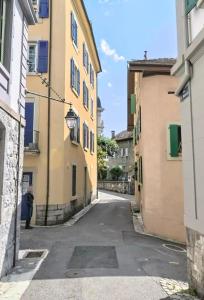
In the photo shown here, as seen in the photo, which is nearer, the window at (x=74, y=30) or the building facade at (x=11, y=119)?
the building facade at (x=11, y=119)

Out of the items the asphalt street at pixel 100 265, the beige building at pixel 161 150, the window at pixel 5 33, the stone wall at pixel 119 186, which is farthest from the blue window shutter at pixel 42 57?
the stone wall at pixel 119 186

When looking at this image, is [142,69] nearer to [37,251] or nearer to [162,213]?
[162,213]

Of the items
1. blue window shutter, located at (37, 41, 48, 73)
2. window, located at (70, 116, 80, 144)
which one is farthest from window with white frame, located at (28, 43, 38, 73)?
window, located at (70, 116, 80, 144)

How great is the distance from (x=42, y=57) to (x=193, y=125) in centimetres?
997

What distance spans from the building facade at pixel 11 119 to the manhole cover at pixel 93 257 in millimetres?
1520

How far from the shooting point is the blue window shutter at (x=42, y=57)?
14492 millimetres

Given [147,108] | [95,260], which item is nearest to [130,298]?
[95,260]

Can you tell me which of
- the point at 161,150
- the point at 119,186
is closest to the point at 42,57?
the point at 161,150

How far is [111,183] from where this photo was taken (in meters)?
39.8

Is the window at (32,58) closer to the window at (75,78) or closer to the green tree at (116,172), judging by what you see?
the window at (75,78)

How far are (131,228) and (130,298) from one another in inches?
316

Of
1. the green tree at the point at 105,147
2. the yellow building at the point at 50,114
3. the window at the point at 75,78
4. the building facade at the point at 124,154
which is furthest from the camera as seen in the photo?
the building facade at the point at 124,154

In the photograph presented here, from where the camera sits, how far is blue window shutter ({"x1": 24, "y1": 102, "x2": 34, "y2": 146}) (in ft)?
45.8

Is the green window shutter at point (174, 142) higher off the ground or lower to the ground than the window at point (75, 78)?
lower
